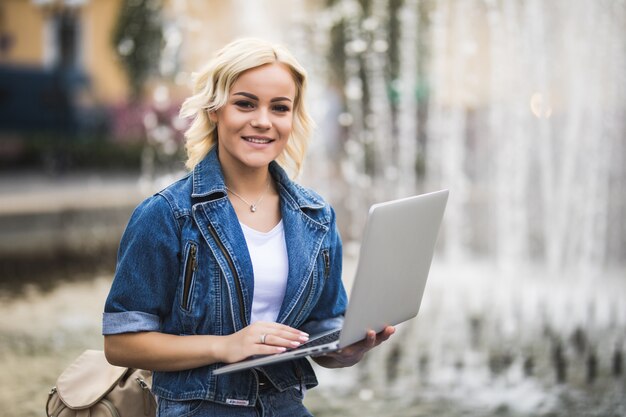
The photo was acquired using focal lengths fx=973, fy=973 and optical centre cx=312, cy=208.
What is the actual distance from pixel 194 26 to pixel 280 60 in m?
18.0

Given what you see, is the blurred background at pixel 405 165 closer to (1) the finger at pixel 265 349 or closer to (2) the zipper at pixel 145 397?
(2) the zipper at pixel 145 397

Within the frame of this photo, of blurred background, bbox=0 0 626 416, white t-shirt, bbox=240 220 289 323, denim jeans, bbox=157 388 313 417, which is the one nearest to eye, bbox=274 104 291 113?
white t-shirt, bbox=240 220 289 323

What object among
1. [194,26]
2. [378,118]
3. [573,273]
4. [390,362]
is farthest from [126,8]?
[390,362]

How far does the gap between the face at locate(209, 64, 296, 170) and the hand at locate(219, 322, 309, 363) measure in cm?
36

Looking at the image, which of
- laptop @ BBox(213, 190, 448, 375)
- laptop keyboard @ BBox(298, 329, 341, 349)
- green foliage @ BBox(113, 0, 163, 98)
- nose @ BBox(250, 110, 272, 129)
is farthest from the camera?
green foliage @ BBox(113, 0, 163, 98)

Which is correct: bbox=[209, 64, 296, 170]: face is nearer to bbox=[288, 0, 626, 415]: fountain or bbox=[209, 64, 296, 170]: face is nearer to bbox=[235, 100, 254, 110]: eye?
bbox=[235, 100, 254, 110]: eye

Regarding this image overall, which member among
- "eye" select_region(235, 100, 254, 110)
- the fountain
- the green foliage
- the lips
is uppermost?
the green foliage

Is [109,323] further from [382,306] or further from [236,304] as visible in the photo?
[382,306]

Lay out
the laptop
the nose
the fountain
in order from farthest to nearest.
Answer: the fountain, the nose, the laptop

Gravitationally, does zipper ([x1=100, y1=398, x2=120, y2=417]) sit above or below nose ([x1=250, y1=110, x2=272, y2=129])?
below

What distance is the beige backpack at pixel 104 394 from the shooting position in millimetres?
2020

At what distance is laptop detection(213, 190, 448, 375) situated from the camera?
1.76m

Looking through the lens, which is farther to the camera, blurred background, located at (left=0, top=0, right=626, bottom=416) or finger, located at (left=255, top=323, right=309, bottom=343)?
blurred background, located at (left=0, top=0, right=626, bottom=416)

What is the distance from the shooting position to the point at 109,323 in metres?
1.89
